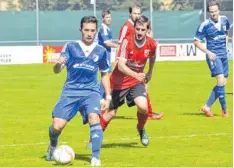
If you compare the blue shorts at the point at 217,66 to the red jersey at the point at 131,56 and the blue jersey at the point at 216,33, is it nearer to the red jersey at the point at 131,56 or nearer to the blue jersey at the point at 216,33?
the blue jersey at the point at 216,33

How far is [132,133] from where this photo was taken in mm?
15383

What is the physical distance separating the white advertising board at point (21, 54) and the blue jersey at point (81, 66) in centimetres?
3266

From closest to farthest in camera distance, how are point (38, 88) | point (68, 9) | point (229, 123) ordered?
point (229, 123) < point (38, 88) < point (68, 9)

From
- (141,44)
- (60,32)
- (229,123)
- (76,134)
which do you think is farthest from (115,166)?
(60,32)

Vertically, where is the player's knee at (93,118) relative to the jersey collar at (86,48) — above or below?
below

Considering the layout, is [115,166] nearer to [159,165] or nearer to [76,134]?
[159,165]

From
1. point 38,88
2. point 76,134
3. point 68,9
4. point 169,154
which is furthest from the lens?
point 68,9

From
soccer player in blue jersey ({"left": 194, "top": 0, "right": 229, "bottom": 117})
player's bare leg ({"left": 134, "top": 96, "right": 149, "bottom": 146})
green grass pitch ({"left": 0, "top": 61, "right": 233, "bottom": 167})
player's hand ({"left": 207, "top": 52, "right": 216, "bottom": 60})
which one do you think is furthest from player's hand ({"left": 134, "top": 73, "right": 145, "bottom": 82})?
soccer player in blue jersey ({"left": 194, "top": 0, "right": 229, "bottom": 117})

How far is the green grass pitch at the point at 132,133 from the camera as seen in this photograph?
11977 millimetres

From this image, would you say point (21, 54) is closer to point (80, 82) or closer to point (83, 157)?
point (83, 157)

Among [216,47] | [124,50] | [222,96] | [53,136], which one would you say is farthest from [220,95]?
[53,136]

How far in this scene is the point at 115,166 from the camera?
11094 mm

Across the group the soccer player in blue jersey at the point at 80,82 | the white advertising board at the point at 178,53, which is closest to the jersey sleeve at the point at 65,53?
the soccer player in blue jersey at the point at 80,82

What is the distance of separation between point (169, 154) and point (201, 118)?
555cm
